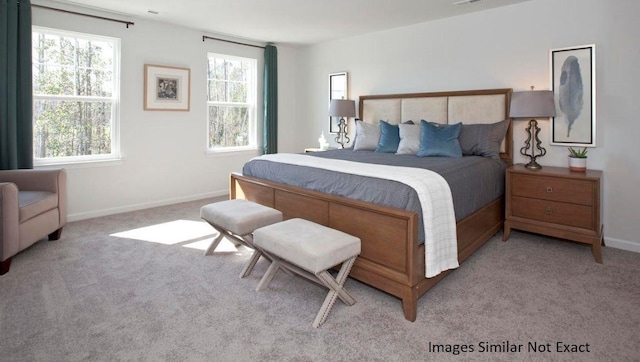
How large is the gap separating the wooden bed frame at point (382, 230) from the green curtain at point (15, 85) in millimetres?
2387

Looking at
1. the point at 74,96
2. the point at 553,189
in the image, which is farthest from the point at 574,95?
the point at 74,96

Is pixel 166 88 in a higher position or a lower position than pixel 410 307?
higher

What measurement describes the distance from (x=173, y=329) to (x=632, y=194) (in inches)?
157

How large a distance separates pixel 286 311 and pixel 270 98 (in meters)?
4.41

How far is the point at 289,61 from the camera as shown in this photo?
645cm

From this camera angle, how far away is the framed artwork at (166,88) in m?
4.82

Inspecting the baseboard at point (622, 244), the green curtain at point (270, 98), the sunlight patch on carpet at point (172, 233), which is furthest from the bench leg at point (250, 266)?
the green curtain at point (270, 98)

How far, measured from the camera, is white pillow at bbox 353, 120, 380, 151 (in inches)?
182

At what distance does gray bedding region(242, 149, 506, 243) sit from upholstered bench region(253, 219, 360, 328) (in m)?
0.39

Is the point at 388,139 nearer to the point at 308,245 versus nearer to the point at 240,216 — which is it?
the point at 240,216

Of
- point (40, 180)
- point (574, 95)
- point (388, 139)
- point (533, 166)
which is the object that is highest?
point (574, 95)

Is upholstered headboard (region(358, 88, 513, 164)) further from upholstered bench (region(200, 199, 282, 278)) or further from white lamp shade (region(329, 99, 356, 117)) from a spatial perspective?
upholstered bench (region(200, 199, 282, 278))

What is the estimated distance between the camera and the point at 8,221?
9.07 feet

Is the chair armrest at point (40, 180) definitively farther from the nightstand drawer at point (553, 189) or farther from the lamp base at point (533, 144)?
the lamp base at point (533, 144)
